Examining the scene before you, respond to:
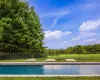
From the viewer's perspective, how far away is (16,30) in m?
30.8

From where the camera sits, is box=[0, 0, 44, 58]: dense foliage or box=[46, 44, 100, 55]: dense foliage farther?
box=[46, 44, 100, 55]: dense foliage

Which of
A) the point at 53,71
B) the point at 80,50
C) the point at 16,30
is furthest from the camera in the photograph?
the point at 80,50

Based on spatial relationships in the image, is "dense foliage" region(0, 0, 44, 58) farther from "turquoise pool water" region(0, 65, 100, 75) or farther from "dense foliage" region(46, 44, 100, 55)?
"turquoise pool water" region(0, 65, 100, 75)

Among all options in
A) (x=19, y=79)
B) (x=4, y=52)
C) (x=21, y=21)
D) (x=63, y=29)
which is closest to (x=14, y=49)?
(x=4, y=52)

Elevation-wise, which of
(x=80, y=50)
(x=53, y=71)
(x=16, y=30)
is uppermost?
(x=16, y=30)

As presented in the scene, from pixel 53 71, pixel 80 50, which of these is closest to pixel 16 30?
pixel 53 71

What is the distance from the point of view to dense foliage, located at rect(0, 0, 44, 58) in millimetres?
30014

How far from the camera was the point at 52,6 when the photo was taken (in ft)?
111

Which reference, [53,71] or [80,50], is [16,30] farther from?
[80,50]

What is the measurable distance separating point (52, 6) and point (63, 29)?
32.8ft

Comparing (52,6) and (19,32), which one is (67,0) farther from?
(19,32)

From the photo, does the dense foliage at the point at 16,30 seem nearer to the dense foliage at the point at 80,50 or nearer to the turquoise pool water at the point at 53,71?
the dense foliage at the point at 80,50

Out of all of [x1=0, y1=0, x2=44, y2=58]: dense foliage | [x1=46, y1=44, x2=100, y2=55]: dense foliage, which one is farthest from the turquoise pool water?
[x1=46, y1=44, x2=100, y2=55]: dense foliage

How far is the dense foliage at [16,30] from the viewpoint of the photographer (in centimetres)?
3001
